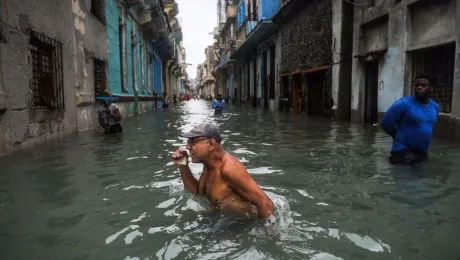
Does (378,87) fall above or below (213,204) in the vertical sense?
above

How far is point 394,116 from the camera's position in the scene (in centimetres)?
575

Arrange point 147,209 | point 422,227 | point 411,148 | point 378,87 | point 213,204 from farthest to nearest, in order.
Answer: point 378,87, point 411,148, point 147,209, point 213,204, point 422,227

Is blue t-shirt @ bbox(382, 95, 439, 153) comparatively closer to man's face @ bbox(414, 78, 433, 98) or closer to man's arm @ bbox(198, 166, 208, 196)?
man's face @ bbox(414, 78, 433, 98)

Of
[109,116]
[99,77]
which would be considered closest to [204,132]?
[109,116]

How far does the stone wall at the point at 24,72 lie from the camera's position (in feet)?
21.3

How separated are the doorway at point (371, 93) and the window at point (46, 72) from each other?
960cm

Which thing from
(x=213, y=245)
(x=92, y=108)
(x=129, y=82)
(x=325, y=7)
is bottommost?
(x=213, y=245)

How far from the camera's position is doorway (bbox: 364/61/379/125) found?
41.4 ft

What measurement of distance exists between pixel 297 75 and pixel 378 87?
338 inches

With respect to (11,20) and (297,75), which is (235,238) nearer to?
(11,20)

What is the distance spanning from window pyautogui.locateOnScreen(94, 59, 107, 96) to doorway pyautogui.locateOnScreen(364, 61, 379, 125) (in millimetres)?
9106

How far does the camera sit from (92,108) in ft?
39.3

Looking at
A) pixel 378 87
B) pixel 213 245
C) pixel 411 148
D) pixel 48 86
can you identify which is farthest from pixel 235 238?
pixel 378 87

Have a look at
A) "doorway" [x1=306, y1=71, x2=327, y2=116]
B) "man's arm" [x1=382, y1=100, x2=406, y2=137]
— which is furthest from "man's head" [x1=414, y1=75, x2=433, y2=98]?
"doorway" [x1=306, y1=71, x2=327, y2=116]
